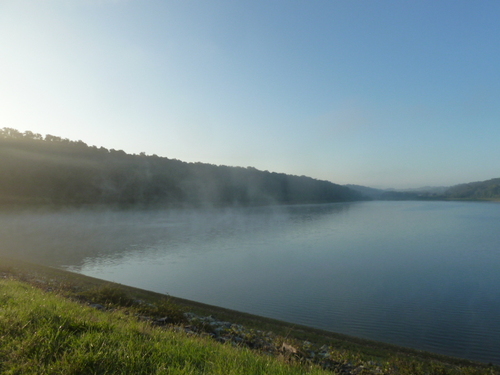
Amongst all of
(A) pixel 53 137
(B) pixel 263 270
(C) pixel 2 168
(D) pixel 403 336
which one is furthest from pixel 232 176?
(D) pixel 403 336

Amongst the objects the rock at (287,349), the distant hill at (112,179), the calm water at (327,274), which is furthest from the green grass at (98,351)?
the distant hill at (112,179)

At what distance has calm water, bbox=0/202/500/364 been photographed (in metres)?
10.4

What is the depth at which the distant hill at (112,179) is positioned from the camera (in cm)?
5522

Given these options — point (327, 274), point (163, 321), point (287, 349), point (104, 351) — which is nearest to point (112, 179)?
point (327, 274)

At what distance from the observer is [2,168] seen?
5294 cm

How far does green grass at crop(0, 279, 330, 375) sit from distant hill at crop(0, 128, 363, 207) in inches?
2202

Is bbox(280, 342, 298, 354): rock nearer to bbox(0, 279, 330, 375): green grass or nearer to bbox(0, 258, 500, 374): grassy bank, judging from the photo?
bbox(0, 258, 500, 374): grassy bank

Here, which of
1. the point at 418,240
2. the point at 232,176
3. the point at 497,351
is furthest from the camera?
the point at 232,176

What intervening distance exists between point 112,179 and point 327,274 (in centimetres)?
6435

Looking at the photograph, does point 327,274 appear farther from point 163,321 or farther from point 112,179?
point 112,179

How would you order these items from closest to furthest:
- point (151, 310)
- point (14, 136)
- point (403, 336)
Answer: point (151, 310) < point (403, 336) < point (14, 136)

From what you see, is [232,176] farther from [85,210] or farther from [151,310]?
[151,310]

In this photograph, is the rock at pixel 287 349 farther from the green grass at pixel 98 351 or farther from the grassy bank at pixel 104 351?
the green grass at pixel 98 351

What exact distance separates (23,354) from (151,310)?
5110 mm
